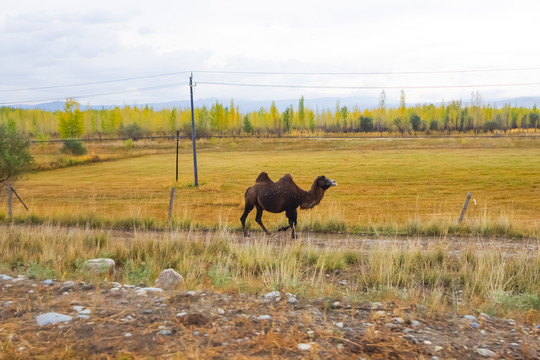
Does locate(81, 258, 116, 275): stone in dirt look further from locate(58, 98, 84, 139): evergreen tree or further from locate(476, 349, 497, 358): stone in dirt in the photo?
locate(58, 98, 84, 139): evergreen tree

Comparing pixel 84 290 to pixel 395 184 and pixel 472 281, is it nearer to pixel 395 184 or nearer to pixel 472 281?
pixel 472 281

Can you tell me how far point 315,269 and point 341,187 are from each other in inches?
1079

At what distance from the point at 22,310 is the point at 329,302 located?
139 inches

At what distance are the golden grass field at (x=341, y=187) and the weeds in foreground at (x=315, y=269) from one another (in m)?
4.06

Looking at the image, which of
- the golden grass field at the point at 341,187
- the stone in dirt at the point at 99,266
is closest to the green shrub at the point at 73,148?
the golden grass field at the point at 341,187

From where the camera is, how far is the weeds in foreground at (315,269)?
6750 mm

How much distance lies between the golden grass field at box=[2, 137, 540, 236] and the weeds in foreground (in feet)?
13.3

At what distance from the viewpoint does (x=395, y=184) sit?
3650 centimetres

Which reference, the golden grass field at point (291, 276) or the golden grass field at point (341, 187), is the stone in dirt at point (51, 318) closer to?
the golden grass field at point (291, 276)

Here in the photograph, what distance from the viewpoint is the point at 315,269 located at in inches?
318

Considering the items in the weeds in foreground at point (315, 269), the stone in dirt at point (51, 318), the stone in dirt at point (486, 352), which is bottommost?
the weeds in foreground at point (315, 269)

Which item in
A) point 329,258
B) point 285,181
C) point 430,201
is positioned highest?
point 285,181

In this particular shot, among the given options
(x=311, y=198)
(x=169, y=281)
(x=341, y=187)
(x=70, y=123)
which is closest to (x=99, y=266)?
(x=169, y=281)

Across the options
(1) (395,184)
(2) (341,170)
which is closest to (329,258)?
(1) (395,184)
